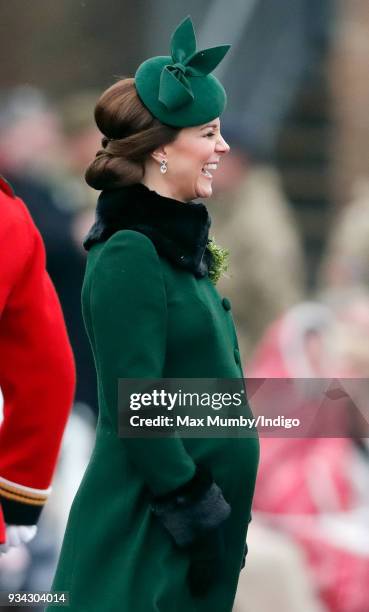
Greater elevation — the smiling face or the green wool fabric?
the smiling face

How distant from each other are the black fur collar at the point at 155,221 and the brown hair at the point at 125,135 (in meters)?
0.03

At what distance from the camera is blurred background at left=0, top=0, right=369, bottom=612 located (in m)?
4.72

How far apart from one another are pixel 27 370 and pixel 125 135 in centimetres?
65

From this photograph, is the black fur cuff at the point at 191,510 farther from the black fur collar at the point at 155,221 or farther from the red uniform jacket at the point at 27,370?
the red uniform jacket at the point at 27,370

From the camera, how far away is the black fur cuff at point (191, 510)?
3.30 m

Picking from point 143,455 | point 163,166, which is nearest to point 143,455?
point 143,455

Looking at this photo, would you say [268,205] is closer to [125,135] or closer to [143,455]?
[125,135]

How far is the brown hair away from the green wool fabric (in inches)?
5.6

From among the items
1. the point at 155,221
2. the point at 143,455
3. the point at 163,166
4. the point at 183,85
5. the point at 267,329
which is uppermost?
the point at 183,85

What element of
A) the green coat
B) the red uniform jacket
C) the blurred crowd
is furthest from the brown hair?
the blurred crowd

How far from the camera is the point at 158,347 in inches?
131

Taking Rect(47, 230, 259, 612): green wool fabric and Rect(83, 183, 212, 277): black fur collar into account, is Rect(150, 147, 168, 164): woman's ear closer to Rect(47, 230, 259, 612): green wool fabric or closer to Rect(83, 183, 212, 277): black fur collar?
Rect(83, 183, 212, 277): black fur collar

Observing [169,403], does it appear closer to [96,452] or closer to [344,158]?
[96,452]

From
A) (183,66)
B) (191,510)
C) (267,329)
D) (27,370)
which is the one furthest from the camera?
(267,329)
